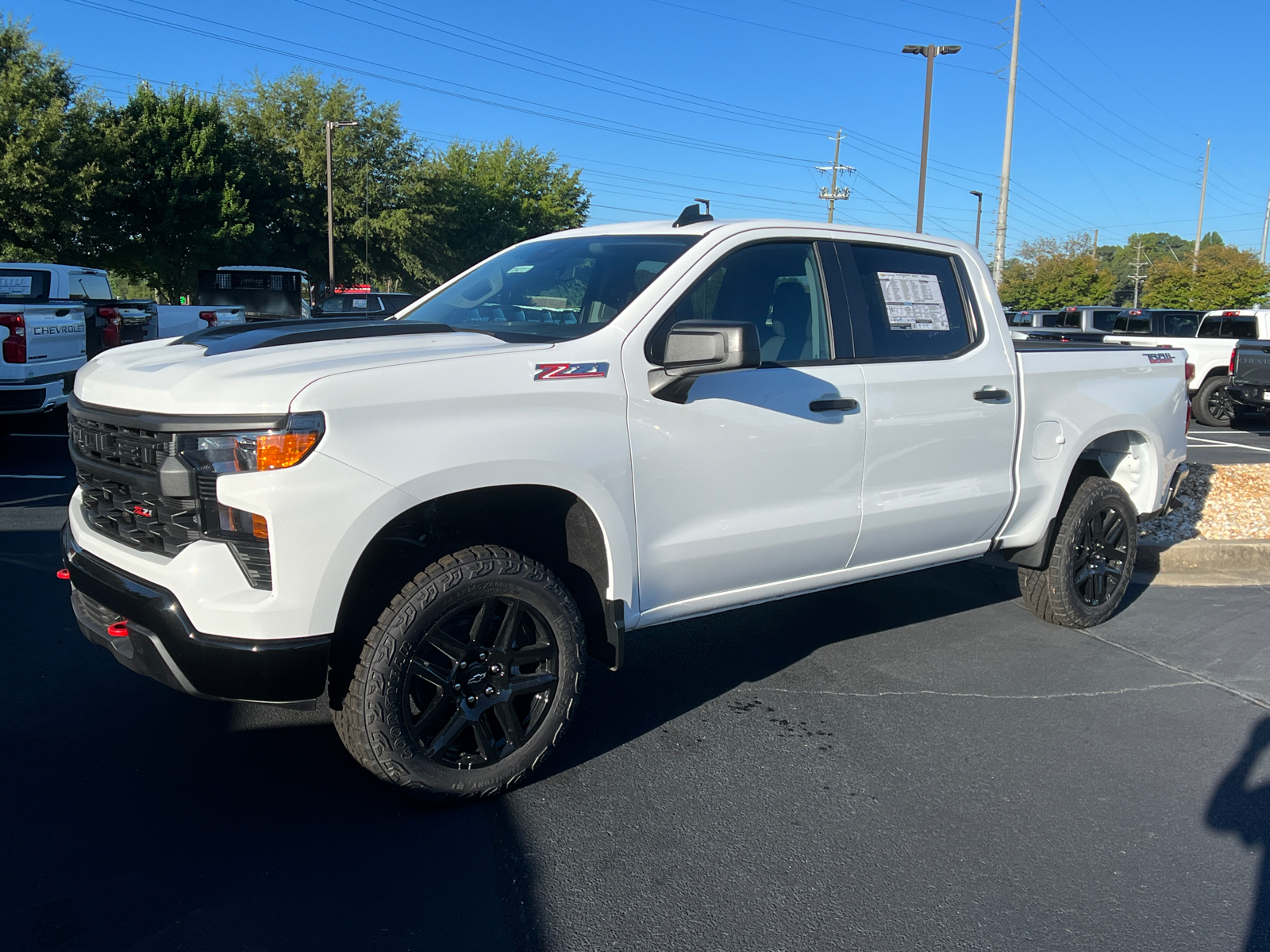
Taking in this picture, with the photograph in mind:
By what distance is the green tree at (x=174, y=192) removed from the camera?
117 ft

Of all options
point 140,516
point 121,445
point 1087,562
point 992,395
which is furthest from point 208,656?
point 1087,562

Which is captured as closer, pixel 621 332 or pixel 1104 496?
pixel 621 332

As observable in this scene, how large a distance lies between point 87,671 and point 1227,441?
51.4 feet

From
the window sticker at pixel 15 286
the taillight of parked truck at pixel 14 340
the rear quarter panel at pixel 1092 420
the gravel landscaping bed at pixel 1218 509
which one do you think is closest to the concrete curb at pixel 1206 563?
the gravel landscaping bed at pixel 1218 509

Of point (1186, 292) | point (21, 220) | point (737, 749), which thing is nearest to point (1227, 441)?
point (737, 749)

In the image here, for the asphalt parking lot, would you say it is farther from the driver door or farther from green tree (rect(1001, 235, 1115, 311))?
green tree (rect(1001, 235, 1115, 311))

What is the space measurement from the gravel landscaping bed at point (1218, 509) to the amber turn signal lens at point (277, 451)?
6031 mm

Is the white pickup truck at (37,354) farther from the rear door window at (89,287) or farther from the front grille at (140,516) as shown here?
the front grille at (140,516)

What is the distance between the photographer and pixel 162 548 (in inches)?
117

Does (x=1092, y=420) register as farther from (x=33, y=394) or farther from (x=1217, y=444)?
(x=1217, y=444)

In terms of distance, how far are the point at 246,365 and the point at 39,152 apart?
110ft

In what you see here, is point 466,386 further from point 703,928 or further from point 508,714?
point 703,928

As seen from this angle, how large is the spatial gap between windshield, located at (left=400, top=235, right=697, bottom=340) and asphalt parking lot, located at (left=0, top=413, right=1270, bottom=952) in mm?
1584

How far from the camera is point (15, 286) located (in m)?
12.8
